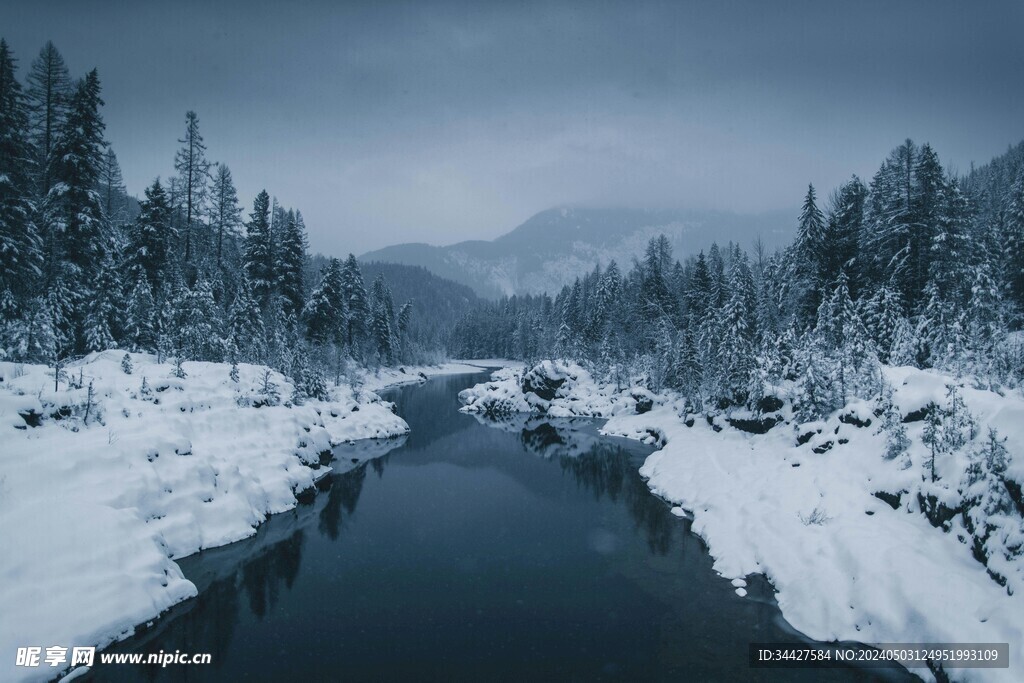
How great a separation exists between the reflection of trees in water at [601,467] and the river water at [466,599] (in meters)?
0.18

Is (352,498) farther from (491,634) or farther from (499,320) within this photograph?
(499,320)

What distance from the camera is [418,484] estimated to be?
2320 cm

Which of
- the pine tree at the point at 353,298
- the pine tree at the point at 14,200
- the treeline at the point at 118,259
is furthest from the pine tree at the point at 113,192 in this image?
the pine tree at the point at 353,298

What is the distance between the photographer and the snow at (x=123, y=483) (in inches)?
354

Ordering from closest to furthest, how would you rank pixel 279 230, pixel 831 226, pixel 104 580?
1. pixel 104 580
2. pixel 831 226
3. pixel 279 230

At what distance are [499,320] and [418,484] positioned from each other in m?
110

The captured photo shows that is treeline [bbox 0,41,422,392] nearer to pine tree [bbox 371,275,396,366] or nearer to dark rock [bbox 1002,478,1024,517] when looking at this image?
pine tree [bbox 371,275,396,366]

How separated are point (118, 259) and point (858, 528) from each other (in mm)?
38770

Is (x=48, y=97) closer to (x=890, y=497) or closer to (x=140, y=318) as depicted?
(x=140, y=318)

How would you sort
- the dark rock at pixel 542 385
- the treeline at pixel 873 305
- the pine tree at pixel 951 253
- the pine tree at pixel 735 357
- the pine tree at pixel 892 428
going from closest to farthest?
the pine tree at pixel 892 428 → the treeline at pixel 873 305 → the pine tree at pixel 951 253 → the pine tree at pixel 735 357 → the dark rock at pixel 542 385

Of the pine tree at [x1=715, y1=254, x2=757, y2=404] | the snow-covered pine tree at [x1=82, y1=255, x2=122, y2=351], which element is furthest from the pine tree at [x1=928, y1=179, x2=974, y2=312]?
the snow-covered pine tree at [x1=82, y1=255, x2=122, y2=351]

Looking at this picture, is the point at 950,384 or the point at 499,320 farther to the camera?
the point at 499,320

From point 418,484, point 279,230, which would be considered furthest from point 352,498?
point 279,230

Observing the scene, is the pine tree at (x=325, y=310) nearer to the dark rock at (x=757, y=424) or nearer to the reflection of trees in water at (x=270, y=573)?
the reflection of trees in water at (x=270, y=573)
